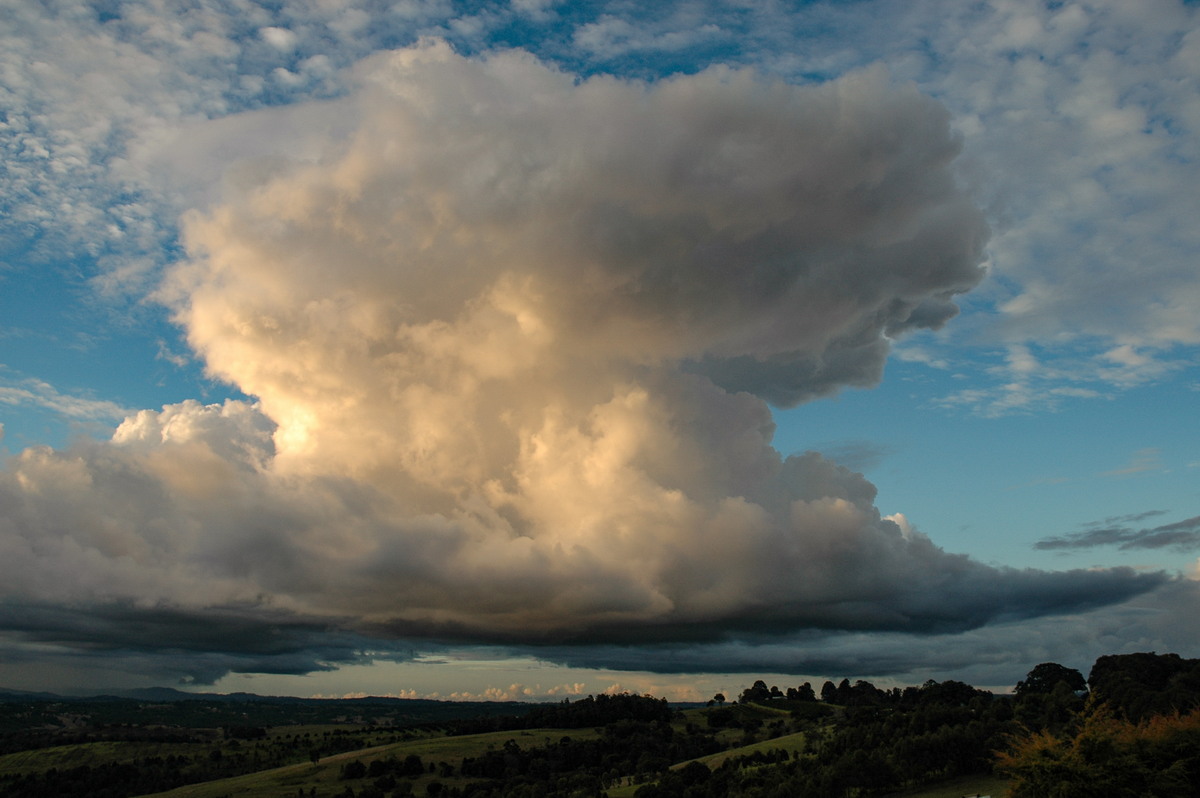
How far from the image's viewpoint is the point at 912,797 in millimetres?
147875

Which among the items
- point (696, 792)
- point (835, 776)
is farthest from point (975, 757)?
point (696, 792)

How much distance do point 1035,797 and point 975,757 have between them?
246 ft

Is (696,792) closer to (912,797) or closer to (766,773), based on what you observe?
(766,773)

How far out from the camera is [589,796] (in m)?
196

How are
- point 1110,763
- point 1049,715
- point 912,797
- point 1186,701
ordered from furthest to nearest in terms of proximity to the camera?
point 1049,715 → point 1186,701 → point 912,797 → point 1110,763

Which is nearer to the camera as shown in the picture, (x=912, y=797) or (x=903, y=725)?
(x=912, y=797)

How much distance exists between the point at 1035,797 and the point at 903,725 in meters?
118

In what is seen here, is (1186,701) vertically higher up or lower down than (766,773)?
higher up

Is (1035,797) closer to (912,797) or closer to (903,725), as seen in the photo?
(912,797)

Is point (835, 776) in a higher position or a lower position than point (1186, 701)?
lower

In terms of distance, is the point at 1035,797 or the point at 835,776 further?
the point at 835,776

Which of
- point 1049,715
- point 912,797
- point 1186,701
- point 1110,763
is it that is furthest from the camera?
point 1049,715

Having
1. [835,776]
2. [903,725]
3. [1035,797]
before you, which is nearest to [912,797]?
[835,776]

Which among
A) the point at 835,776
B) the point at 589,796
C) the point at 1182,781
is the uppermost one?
the point at 1182,781
